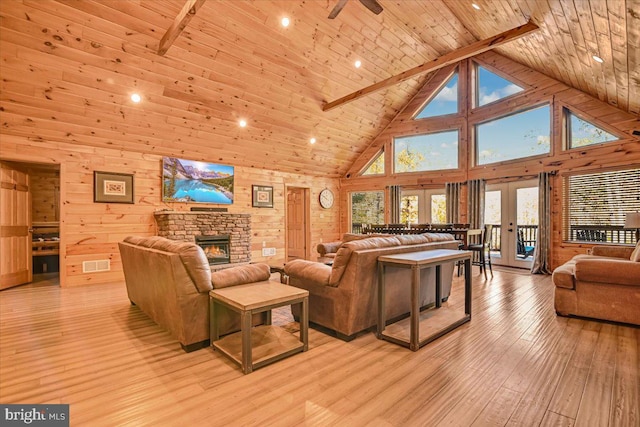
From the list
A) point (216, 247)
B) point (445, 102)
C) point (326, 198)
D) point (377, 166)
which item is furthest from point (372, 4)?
point (326, 198)

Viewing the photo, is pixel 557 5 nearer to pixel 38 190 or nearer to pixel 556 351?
pixel 556 351

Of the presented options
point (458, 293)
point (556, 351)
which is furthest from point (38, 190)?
point (556, 351)

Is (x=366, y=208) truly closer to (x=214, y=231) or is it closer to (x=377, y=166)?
(x=377, y=166)

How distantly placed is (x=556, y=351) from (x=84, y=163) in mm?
6877

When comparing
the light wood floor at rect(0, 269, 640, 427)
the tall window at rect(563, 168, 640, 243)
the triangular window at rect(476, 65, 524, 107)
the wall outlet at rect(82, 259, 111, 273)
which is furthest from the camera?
the triangular window at rect(476, 65, 524, 107)

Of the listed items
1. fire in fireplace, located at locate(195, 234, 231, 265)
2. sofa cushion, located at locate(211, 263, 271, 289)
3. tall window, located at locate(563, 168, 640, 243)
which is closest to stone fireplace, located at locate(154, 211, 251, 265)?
fire in fireplace, located at locate(195, 234, 231, 265)

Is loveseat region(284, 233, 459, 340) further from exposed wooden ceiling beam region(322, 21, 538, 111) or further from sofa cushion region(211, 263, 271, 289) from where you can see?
exposed wooden ceiling beam region(322, 21, 538, 111)

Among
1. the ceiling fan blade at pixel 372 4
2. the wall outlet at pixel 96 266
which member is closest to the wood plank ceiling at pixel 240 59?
the ceiling fan blade at pixel 372 4

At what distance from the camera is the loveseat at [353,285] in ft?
8.75

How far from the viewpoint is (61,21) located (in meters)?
3.51

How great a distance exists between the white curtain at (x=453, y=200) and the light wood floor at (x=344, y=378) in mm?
4307

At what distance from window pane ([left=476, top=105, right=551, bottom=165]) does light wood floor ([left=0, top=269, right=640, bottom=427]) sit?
4504mm

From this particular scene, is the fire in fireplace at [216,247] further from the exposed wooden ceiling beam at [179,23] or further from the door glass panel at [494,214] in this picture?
the door glass panel at [494,214]

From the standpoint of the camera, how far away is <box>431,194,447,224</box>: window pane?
782cm
